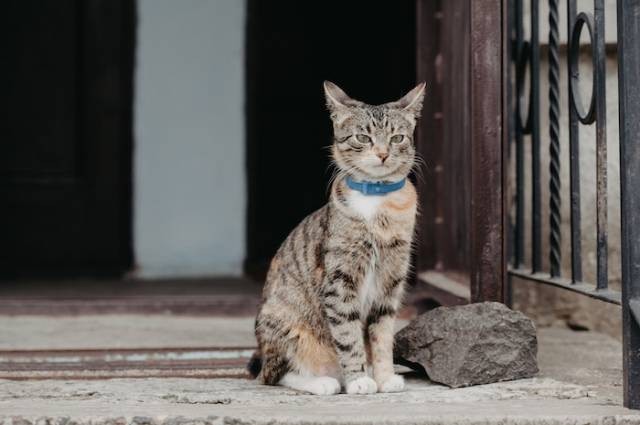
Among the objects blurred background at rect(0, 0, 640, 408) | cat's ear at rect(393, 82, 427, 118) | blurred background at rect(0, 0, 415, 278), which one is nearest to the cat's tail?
cat's ear at rect(393, 82, 427, 118)

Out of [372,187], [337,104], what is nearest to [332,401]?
[372,187]

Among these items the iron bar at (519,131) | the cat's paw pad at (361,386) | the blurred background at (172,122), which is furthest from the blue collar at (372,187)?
the blurred background at (172,122)

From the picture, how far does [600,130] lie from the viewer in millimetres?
2467

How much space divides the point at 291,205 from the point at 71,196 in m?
1.32

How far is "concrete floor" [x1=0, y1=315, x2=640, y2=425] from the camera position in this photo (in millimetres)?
2066

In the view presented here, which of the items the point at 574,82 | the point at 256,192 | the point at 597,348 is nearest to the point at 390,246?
the point at 574,82

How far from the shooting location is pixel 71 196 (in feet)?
17.0

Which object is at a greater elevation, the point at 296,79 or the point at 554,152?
the point at 296,79

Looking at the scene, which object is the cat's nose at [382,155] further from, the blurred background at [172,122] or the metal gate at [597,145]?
the blurred background at [172,122]

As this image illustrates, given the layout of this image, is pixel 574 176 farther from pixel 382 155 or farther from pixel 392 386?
pixel 392 386

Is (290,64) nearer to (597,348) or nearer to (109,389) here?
(597,348)

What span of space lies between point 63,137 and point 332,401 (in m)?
3.37

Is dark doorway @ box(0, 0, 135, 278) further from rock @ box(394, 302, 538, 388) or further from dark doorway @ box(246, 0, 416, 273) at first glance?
rock @ box(394, 302, 538, 388)

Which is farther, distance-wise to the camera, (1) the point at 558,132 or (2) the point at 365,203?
(1) the point at 558,132
